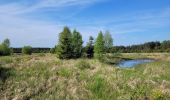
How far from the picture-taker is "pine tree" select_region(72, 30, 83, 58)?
2687 inches

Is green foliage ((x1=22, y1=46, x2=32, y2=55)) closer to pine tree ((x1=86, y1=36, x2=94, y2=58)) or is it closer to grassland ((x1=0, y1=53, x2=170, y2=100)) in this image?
pine tree ((x1=86, y1=36, x2=94, y2=58))

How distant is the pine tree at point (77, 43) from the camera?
6825 centimetres

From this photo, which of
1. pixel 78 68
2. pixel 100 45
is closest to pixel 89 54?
pixel 100 45

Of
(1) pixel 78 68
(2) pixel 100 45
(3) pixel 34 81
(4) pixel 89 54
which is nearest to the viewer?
(3) pixel 34 81

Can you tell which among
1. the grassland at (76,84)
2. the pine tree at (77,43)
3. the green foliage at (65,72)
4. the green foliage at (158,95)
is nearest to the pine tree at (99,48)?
the pine tree at (77,43)

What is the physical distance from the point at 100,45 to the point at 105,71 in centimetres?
4604

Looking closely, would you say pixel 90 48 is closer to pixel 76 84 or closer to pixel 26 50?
pixel 26 50

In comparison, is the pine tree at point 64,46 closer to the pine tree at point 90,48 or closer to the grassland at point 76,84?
the pine tree at point 90,48

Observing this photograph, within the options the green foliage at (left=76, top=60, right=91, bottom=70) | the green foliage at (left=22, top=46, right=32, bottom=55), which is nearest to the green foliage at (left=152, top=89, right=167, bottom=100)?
the green foliage at (left=76, top=60, right=91, bottom=70)

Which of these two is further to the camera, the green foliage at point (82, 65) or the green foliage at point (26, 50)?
the green foliage at point (26, 50)

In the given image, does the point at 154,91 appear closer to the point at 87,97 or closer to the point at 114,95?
the point at 114,95

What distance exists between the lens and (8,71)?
21219 mm

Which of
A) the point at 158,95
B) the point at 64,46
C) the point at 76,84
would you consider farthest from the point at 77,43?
the point at 158,95

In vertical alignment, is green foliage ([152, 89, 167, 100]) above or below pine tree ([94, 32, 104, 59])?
below
